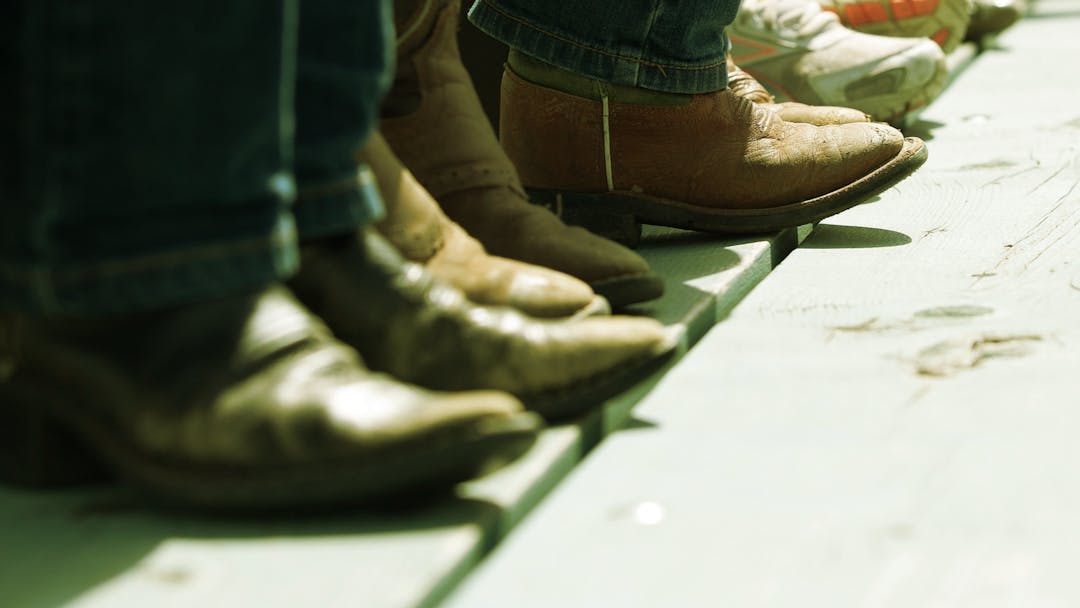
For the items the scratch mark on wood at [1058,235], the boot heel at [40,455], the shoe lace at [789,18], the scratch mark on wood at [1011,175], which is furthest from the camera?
the shoe lace at [789,18]

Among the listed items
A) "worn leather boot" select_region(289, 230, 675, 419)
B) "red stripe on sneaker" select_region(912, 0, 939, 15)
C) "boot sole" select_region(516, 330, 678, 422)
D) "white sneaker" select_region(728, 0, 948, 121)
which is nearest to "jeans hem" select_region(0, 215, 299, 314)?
"worn leather boot" select_region(289, 230, 675, 419)

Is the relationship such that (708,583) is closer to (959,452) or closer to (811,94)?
(959,452)

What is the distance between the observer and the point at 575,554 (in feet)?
2.92

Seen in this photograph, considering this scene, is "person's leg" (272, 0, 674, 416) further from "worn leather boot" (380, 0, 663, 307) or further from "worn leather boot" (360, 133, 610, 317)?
"worn leather boot" (380, 0, 663, 307)

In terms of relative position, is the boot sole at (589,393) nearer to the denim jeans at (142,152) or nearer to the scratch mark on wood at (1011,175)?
the denim jeans at (142,152)

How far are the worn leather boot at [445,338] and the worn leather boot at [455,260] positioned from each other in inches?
4.7

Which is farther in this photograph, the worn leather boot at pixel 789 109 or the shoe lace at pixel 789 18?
the shoe lace at pixel 789 18

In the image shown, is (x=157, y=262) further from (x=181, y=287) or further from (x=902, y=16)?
(x=902, y=16)

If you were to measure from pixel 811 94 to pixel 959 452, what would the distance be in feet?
5.37

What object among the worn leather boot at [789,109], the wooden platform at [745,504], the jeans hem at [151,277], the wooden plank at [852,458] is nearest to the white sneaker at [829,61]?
the worn leather boot at [789,109]

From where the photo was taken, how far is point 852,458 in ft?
3.39

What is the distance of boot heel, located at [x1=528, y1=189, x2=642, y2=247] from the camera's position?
1783 millimetres

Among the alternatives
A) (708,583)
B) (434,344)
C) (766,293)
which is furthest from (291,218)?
(766,293)

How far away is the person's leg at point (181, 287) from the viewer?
Answer: 845 mm
